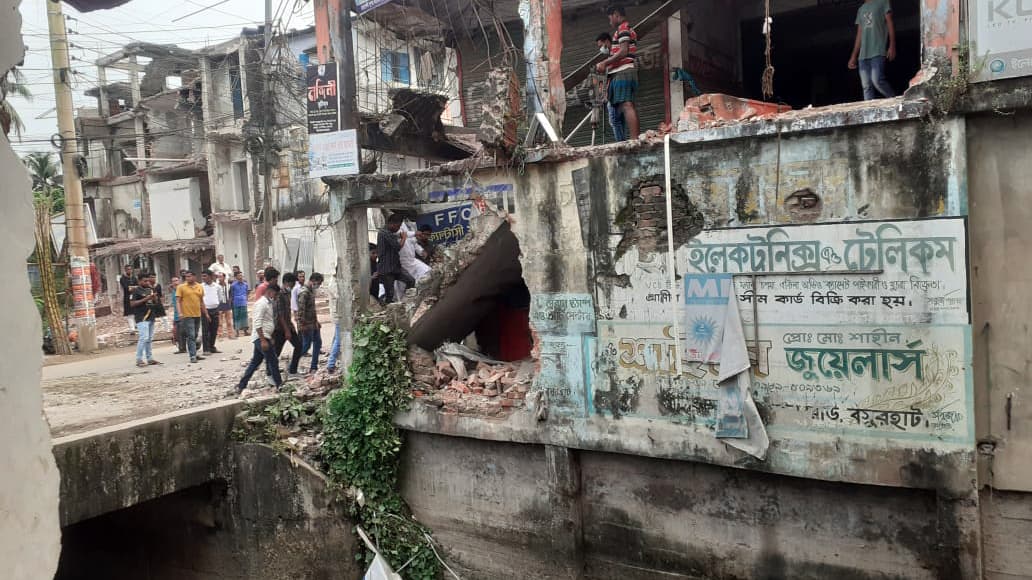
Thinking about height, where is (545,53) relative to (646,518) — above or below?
above

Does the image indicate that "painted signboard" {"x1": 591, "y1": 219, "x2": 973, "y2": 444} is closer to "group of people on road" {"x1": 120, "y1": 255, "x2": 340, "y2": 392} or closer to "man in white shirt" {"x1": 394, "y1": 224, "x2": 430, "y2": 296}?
"man in white shirt" {"x1": 394, "y1": 224, "x2": 430, "y2": 296}

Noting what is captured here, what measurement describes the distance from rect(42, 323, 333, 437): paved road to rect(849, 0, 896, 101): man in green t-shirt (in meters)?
9.17

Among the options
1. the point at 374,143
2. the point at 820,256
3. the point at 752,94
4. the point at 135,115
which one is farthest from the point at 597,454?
the point at 135,115

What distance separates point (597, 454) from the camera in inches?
289

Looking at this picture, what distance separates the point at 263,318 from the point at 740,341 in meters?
6.64

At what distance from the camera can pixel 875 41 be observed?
7.50 meters

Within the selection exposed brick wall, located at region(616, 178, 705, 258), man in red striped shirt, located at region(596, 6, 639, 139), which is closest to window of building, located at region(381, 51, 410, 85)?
man in red striped shirt, located at region(596, 6, 639, 139)

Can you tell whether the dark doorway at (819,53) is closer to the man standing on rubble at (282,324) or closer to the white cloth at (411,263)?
the white cloth at (411,263)

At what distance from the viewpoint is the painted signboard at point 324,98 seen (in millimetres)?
9031

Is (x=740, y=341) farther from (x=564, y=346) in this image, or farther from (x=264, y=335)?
(x=264, y=335)

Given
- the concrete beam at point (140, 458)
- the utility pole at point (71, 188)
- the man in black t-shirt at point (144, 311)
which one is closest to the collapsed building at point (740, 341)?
the concrete beam at point (140, 458)

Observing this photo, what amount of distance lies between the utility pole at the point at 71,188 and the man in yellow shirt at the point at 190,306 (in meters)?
4.18

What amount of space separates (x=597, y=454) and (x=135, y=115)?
28284mm

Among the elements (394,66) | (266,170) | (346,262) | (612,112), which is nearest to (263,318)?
(346,262)
